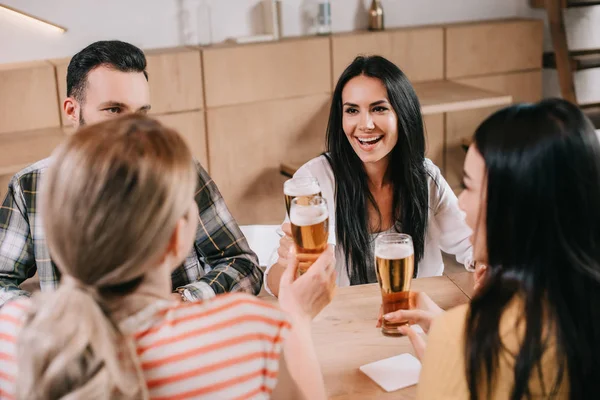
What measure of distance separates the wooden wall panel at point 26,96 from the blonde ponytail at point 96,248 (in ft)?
9.02

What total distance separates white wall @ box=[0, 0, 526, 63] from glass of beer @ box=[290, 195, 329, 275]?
Answer: 253 cm

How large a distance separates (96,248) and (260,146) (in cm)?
310

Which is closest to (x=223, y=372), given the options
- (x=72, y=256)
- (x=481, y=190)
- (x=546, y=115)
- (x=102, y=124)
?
(x=72, y=256)

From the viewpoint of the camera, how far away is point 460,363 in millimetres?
1306

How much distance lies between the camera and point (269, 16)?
4.09m

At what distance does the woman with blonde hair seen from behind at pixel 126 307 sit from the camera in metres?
1.05

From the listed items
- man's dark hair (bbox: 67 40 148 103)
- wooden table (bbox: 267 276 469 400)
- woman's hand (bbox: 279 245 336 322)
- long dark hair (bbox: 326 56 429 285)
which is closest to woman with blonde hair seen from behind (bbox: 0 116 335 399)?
woman's hand (bbox: 279 245 336 322)

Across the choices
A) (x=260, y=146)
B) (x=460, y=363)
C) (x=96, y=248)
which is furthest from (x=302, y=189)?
(x=260, y=146)

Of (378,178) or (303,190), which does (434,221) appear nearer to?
(378,178)

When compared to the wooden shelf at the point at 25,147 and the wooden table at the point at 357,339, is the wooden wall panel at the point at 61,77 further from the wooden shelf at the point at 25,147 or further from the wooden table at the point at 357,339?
the wooden table at the point at 357,339

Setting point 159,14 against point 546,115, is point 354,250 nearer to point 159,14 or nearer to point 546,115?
point 546,115

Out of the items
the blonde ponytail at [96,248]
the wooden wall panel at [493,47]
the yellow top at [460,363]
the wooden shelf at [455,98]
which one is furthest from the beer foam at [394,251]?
the wooden wall panel at [493,47]

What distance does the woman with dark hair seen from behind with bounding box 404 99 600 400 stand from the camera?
125 centimetres

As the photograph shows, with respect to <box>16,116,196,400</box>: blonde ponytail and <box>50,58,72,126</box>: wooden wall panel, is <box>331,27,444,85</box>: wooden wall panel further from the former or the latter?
<box>16,116,196,400</box>: blonde ponytail
